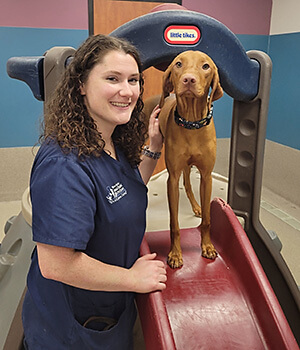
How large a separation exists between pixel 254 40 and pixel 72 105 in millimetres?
3389

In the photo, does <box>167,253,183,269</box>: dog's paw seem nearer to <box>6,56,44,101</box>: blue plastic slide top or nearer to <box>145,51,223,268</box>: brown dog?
<box>145,51,223,268</box>: brown dog

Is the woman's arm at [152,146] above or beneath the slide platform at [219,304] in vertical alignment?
above

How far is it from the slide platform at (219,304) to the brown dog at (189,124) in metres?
0.06

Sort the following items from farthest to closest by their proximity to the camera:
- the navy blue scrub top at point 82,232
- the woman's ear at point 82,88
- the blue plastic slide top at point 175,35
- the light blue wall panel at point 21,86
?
1. the light blue wall panel at point 21,86
2. the blue plastic slide top at point 175,35
3. the woman's ear at point 82,88
4. the navy blue scrub top at point 82,232

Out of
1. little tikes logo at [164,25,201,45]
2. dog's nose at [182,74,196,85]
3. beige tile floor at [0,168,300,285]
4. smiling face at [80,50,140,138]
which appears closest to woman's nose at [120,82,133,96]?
smiling face at [80,50,140,138]

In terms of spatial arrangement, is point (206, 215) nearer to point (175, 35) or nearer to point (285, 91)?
point (175, 35)

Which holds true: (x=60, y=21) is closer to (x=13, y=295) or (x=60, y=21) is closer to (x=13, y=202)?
(x=13, y=202)

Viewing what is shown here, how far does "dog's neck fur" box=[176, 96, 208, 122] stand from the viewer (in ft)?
3.40

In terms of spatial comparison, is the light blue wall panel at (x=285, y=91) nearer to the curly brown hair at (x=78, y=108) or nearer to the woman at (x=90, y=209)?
the woman at (x=90, y=209)

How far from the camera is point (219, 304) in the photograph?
112 centimetres

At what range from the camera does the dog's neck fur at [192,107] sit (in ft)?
3.40

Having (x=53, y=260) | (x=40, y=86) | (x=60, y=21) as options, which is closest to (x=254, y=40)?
(x=60, y=21)

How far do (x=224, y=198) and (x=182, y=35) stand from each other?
1.00 m

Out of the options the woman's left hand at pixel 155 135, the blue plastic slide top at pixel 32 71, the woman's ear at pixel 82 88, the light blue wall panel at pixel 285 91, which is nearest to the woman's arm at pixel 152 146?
the woman's left hand at pixel 155 135
